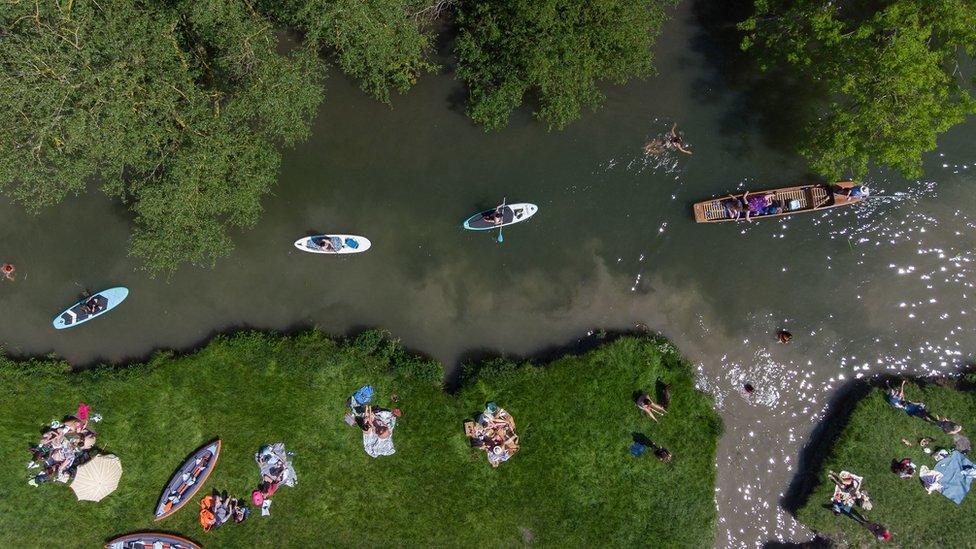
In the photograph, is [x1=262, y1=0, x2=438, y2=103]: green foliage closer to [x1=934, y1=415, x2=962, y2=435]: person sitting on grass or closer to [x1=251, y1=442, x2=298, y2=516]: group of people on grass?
[x1=251, y1=442, x2=298, y2=516]: group of people on grass

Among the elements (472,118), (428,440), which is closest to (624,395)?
(428,440)

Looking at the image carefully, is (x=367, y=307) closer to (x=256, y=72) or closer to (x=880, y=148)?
(x=256, y=72)

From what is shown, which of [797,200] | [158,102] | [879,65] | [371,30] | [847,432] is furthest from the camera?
[797,200]

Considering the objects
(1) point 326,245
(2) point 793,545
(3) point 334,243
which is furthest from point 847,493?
(1) point 326,245

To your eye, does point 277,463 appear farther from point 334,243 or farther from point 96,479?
point 334,243

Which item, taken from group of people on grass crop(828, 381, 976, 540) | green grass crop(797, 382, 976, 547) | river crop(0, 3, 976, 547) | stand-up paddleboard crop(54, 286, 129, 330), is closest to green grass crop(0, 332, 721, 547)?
river crop(0, 3, 976, 547)

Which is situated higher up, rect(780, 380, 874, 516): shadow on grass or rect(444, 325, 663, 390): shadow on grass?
rect(444, 325, 663, 390): shadow on grass

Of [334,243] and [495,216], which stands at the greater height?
[495,216]
